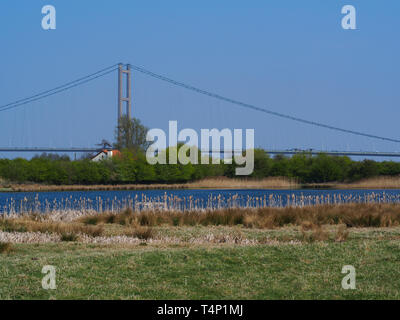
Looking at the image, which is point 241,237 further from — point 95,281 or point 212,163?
point 212,163

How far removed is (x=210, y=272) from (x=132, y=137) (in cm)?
5743

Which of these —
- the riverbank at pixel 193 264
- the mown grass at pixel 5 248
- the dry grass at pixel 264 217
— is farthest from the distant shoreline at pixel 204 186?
the mown grass at pixel 5 248

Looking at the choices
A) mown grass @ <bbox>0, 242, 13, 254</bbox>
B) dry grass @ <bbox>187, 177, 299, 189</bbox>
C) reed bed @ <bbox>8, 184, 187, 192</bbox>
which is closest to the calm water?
mown grass @ <bbox>0, 242, 13, 254</bbox>

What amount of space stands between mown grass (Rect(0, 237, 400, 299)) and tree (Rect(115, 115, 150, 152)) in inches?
2121

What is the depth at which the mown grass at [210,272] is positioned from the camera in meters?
6.49

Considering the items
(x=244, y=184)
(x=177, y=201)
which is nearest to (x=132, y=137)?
(x=244, y=184)

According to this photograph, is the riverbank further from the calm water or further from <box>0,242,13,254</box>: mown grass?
the calm water

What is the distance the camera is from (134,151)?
2475 inches

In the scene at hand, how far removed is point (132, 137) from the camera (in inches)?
2532

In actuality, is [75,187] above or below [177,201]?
below

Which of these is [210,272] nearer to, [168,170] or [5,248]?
[5,248]

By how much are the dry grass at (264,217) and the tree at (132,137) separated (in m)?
45.8

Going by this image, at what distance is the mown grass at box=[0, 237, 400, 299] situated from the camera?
6488mm
